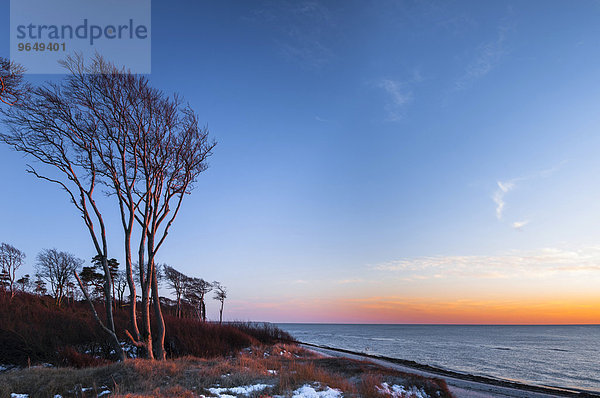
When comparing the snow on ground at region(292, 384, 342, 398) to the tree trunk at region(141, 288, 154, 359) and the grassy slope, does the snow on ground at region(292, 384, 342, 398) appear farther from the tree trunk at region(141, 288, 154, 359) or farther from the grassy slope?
the tree trunk at region(141, 288, 154, 359)

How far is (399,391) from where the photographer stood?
11008mm

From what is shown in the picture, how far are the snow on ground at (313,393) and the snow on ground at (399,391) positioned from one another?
70.8 inches

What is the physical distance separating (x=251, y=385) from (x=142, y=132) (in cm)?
1076

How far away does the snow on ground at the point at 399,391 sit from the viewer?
33.6 ft

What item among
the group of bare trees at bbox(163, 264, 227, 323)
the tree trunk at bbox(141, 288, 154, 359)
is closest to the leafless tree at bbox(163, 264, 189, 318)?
the group of bare trees at bbox(163, 264, 227, 323)

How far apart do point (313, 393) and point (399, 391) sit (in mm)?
4152

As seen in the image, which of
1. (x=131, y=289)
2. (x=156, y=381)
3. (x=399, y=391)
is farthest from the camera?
(x=131, y=289)

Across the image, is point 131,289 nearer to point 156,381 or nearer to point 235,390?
point 156,381

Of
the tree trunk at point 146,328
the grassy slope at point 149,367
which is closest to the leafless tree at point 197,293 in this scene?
the grassy slope at point 149,367

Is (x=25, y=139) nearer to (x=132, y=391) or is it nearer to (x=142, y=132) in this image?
(x=142, y=132)

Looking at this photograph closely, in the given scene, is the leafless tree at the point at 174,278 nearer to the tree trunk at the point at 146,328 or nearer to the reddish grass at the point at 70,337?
the reddish grass at the point at 70,337

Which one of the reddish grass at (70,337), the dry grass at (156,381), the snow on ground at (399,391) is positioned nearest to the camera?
the dry grass at (156,381)

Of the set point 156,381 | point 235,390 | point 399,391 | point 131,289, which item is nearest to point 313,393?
point 235,390

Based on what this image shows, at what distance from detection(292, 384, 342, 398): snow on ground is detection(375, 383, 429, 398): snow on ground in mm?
1799
